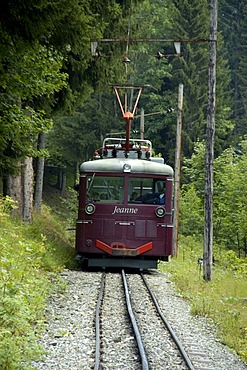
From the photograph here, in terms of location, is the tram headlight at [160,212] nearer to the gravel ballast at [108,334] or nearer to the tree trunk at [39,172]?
the gravel ballast at [108,334]

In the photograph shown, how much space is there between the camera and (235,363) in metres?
9.03

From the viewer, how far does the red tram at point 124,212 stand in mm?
17672

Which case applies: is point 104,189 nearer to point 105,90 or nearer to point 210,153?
point 210,153

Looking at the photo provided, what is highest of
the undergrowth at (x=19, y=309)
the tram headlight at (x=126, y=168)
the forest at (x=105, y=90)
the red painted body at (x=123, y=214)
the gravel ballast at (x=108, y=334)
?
the forest at (x=105, y=90)

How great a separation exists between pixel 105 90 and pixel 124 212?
5.37m

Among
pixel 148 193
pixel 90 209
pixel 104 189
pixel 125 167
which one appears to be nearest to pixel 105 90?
pixel 125 167

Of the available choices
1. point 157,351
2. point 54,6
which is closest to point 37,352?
point 157,351

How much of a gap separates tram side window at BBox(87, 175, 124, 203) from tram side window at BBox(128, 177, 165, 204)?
0.26m

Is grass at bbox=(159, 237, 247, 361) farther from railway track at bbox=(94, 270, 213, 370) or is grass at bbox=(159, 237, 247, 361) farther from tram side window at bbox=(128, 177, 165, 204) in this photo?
tram side window at bbox=(128, 177, 165, 204)

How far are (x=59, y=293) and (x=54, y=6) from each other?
5838 millimetres

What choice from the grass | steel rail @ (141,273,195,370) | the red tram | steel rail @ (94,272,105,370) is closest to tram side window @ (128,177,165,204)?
the red tram

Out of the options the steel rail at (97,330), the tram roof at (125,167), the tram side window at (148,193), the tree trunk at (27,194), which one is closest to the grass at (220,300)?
the steel rail at (97,330)

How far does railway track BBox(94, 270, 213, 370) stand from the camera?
337 inches

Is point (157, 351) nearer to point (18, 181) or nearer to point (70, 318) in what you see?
point (70, 318)
